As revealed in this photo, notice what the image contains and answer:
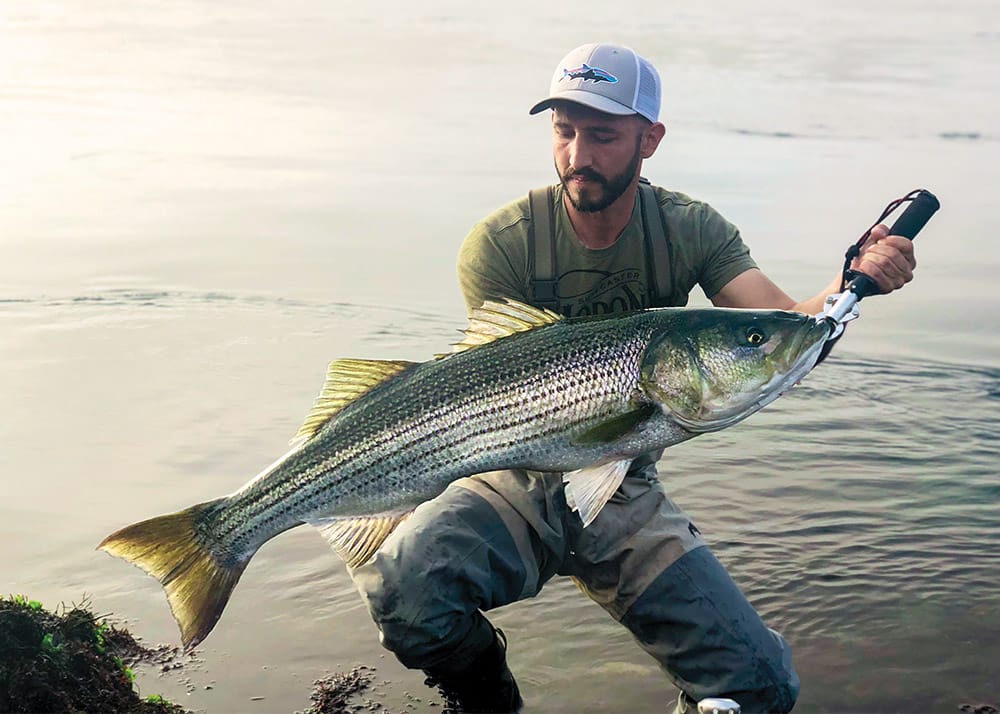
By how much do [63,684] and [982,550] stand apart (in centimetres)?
447

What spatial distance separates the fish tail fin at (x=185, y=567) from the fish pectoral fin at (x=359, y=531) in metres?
0.35

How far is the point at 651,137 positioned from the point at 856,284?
1343 millimetres

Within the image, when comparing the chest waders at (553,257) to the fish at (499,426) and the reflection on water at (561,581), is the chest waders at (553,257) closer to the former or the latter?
the fish at (499,426)

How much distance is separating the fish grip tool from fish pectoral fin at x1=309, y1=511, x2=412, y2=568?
166 cm

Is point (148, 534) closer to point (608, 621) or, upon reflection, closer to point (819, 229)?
point (608, 621)

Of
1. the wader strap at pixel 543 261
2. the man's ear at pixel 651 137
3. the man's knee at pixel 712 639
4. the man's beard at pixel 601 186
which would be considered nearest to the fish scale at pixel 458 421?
the man's knee at pixel 712 639

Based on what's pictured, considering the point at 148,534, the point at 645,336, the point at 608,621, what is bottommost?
the point at 608,621

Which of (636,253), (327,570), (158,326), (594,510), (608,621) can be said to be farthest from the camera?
(158,326)

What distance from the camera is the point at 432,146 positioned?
707 inches

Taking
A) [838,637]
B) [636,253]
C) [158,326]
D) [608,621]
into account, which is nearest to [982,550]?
[838,637]

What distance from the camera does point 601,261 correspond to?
504 cm

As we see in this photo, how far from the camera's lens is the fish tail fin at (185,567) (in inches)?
161

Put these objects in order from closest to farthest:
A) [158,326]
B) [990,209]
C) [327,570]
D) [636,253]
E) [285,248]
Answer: [636,253] → [327,570] → [158,326] → [285,248] → [990,209]

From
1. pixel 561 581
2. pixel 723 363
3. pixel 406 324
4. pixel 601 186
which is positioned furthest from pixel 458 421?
pixel 406 324
